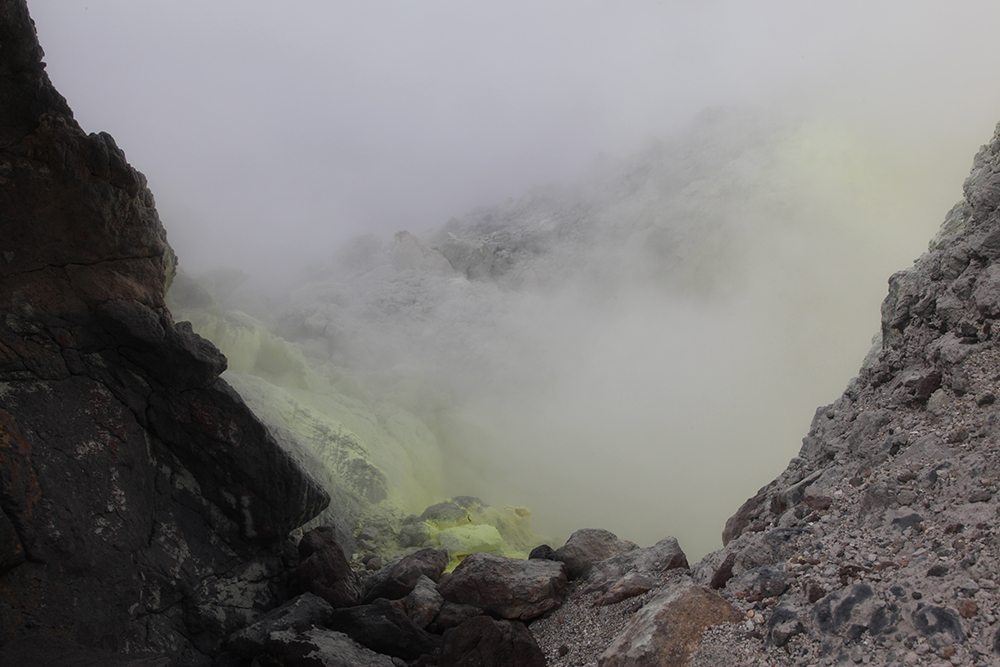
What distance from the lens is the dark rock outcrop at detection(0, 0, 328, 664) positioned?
195 inches

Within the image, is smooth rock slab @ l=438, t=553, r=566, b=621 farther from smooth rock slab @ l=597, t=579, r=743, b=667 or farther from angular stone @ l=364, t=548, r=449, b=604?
smooth rock slab @ l=597, t=579, r=743, b=667

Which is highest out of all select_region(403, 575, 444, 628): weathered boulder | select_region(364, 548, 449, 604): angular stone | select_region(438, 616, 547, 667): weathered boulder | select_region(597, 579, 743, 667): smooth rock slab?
select_region(364, 548, 449, 604): angular stone

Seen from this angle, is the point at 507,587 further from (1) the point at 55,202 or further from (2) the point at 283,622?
(1) the point at 55,202

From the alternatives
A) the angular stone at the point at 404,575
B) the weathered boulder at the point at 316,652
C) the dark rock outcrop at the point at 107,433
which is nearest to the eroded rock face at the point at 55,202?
the dark rock outcrop at the point at 107,433

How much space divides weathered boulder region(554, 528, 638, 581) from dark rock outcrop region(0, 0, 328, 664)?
3138mm

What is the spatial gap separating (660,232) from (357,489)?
2190cm

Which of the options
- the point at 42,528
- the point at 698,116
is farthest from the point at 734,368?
the point at 42,528

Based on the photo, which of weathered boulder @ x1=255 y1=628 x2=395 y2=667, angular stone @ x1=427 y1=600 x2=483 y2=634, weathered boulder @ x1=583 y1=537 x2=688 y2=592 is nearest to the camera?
weathered boulder @ x1=255 y1=628 x2=395 y2=667

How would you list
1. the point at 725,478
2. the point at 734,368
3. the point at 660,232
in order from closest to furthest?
1. the point at 725,478
2. the point at 734,368
3. the point at 660,232

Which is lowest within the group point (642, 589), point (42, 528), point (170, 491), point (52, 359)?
point (642, 589)

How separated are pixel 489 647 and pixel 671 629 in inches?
65.7

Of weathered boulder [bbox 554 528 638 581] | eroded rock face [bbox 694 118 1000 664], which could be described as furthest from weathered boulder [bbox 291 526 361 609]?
eroded rock face [bbox 694 118 1000 664]

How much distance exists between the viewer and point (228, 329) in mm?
15547

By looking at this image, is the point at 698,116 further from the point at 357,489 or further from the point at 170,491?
the point at 170,491
